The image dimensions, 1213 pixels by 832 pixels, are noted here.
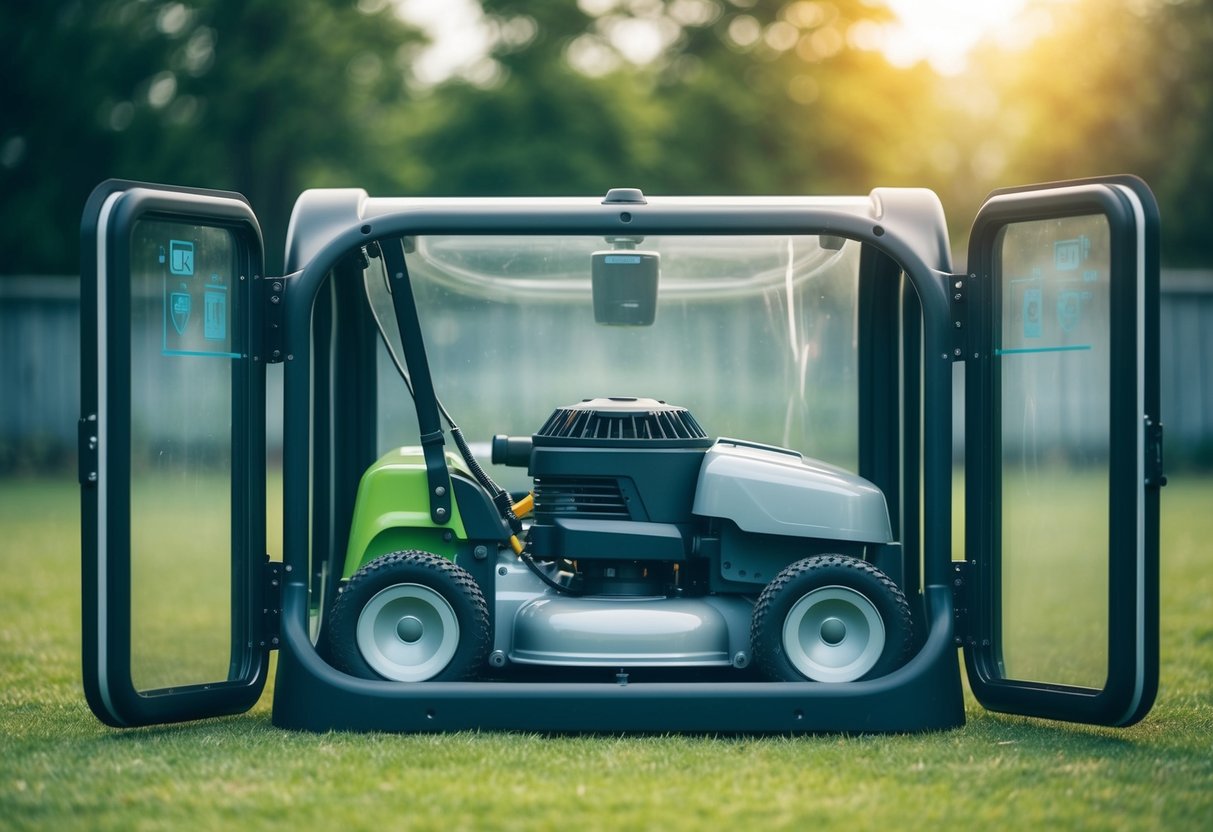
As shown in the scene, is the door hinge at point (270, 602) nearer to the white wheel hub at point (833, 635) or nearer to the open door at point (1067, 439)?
the white wheel hub at point (833, 635)

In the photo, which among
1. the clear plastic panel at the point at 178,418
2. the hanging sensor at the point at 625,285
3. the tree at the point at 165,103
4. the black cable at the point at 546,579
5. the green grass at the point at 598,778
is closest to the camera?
the green grass at the point at 598,778

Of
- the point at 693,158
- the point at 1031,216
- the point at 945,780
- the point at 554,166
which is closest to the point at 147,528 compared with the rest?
the point at 945,780

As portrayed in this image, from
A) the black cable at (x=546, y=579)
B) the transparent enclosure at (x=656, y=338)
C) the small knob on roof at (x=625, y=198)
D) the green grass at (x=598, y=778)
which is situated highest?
the small knob on roof at (x=625, y=198)

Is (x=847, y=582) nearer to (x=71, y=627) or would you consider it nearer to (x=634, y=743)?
(x=634, y=743)

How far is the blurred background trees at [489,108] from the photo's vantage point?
76.5 feet

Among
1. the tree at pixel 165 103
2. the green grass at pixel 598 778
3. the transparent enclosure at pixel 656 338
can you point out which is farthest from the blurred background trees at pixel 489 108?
the green grass at pixel 598 778

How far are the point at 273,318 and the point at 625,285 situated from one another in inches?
52.7

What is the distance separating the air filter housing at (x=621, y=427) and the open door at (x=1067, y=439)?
1.00 m

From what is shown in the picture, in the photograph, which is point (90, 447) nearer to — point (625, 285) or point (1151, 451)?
point (625, 285)

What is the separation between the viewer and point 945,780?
13.6ft

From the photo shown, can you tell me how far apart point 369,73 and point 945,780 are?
78.7 feet

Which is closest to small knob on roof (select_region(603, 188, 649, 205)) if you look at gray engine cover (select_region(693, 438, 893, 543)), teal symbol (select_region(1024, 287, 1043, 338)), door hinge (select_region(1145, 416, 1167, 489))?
gray engine cover (select_region(693, 438, 893, 543))

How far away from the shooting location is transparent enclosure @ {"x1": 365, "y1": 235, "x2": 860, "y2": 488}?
18.6 ft

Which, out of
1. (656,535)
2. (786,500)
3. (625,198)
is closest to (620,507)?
(656,535)
